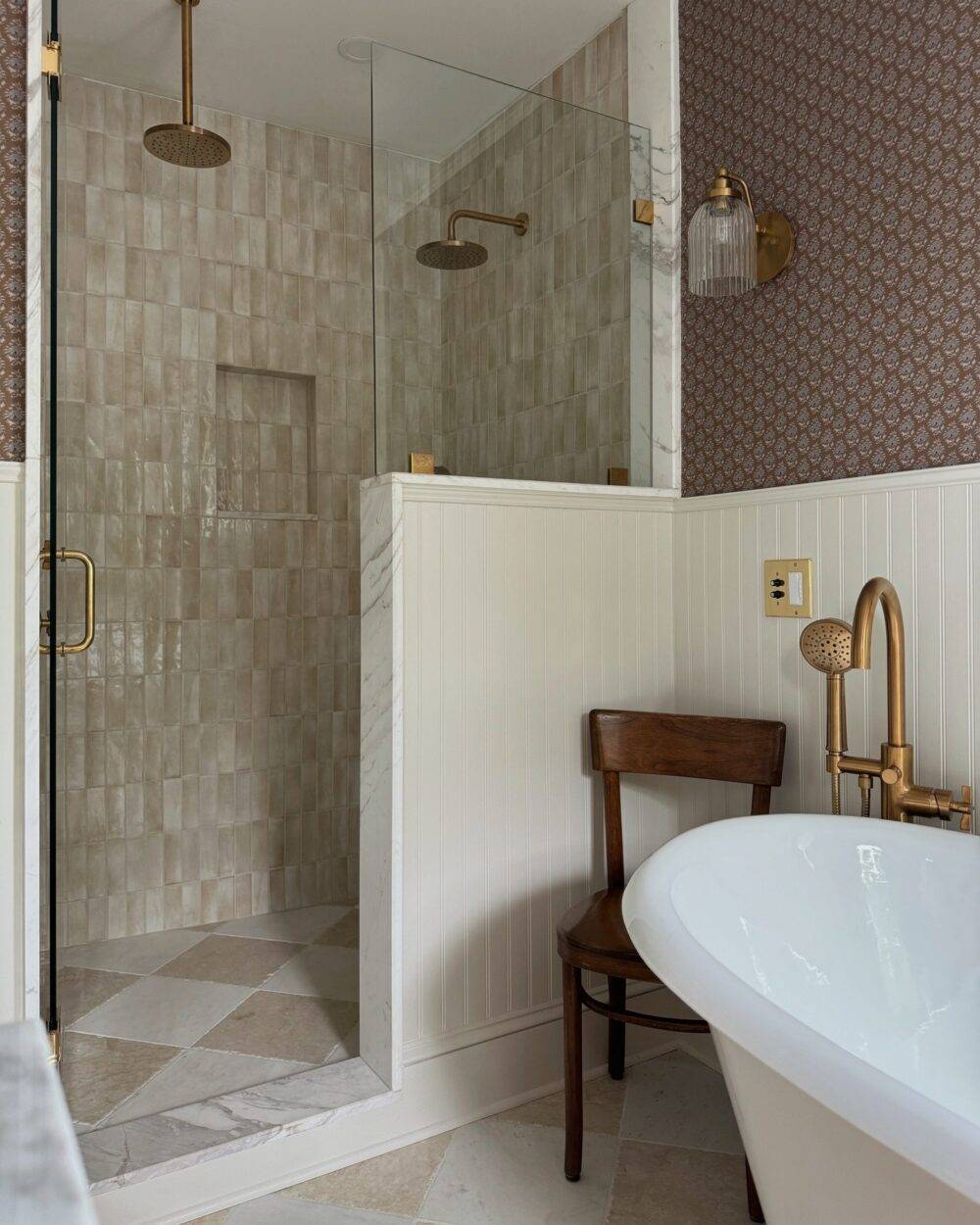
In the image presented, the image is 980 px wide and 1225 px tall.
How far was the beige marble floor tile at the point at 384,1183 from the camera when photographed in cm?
183

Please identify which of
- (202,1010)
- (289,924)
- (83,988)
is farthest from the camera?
(289,924)

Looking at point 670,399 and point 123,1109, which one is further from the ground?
point 670,399

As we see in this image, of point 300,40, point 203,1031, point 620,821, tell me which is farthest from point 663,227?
point 203,1031

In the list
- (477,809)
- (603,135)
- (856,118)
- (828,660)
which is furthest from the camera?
(603,135)

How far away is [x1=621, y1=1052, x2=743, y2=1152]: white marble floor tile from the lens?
204cm

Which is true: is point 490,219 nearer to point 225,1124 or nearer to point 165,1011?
point 225,1124

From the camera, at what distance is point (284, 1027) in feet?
7.77

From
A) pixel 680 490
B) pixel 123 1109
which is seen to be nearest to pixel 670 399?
pixel 680 490

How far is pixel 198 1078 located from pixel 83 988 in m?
0.74

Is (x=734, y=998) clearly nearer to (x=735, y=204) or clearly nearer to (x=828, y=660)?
Result: (x=828, y=660)

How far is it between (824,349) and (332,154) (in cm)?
219

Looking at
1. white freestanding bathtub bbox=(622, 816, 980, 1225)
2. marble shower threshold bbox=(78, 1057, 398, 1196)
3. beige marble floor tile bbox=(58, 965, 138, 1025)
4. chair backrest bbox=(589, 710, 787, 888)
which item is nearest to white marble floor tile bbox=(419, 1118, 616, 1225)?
marble shower threshold bbox=(78, 1057, 398, 1196)

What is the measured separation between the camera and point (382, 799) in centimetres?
204

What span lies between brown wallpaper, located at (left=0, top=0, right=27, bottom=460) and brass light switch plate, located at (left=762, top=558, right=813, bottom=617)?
1631 mm
